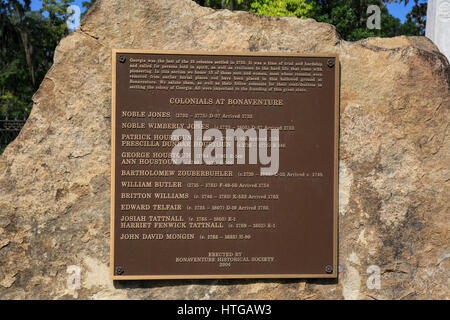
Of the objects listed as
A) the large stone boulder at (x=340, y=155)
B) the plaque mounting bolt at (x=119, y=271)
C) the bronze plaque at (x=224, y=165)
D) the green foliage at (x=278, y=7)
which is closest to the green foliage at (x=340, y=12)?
the green foliage at (x=278, y=7)

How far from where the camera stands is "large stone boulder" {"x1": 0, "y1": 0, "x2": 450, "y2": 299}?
352 centimetres

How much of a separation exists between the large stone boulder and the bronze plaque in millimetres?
149

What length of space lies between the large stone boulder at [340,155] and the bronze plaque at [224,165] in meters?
0.15

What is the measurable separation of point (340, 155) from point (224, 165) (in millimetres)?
1095

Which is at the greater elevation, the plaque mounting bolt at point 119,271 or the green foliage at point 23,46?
the green foliage at point 23,46

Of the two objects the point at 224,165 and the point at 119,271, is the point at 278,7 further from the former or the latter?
the point at 119,271

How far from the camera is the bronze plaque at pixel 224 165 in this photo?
352 cm

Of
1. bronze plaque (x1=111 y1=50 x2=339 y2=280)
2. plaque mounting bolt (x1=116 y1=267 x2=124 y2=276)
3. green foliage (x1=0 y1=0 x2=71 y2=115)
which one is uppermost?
green foliage (x1=0 y1=0 x2=71 y2=115)

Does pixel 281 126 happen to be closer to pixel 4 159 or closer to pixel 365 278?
pixel 365 278

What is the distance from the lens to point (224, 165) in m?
3.56

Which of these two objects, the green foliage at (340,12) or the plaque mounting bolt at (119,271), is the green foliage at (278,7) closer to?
the green foliage at (340,12)

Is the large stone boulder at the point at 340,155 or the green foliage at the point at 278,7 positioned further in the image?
the green foliage at the point at 278,7

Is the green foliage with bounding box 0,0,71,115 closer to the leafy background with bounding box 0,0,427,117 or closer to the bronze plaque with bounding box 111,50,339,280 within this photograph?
the leafy background with bounding box 0,0,427,117

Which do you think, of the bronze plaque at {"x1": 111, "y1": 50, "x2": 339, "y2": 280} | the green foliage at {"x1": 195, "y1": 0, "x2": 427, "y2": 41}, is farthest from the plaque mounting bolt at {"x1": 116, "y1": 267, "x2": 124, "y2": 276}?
the green foliage at {"x1": 195, "y1": 0, "x2": 427, "y2": 41}
